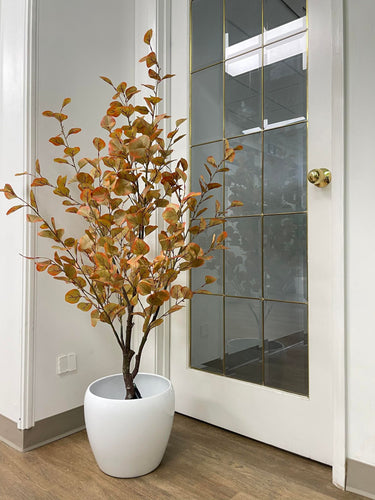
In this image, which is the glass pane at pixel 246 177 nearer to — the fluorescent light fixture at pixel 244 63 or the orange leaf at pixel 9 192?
the fluorescent light fixture at pixel 244 63

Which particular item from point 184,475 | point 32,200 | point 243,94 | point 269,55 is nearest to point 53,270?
point 32,200

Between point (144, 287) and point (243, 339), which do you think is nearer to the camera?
point (144, 287)

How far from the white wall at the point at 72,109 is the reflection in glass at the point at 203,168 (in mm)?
469

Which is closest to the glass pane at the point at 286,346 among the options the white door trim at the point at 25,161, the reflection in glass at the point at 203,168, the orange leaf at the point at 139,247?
the reflection in glass at the point at 203,168

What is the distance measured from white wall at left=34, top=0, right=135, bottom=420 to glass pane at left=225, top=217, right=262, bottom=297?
670 millimetres

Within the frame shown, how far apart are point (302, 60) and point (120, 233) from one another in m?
1.00

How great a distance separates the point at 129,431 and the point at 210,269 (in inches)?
31.3

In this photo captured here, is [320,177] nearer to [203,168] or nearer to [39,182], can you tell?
[203,168]

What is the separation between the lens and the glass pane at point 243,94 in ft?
5.51

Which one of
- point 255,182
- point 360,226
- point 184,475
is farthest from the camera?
point 255,182

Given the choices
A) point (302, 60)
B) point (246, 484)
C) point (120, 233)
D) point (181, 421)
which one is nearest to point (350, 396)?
point (246, 484)

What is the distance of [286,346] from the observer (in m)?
1.59

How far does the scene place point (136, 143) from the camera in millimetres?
1315

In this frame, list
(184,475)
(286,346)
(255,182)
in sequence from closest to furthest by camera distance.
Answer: (184,475) < (286,346) < (255,182)
